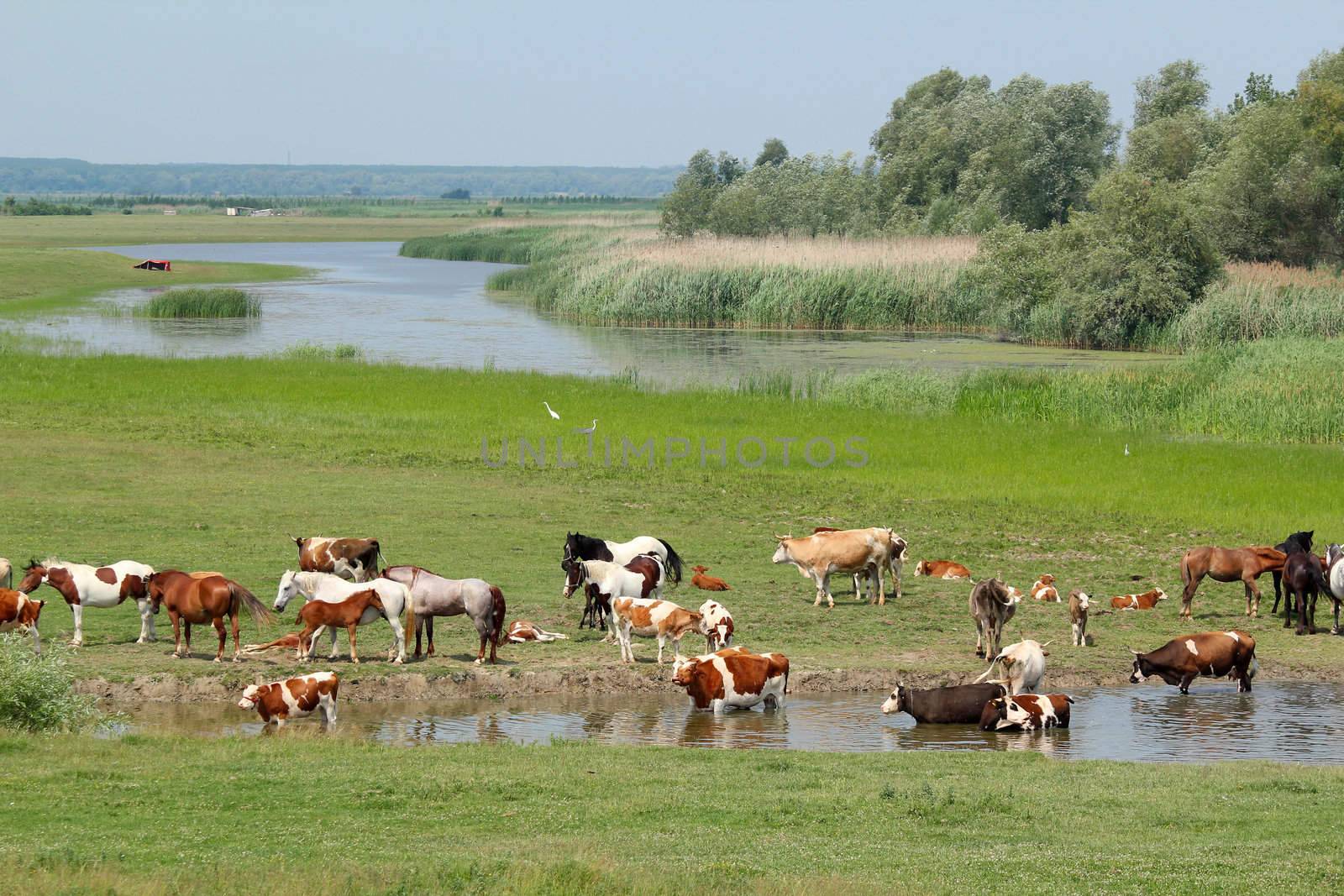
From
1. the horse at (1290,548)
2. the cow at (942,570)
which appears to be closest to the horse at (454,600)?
the cow at (942,570)

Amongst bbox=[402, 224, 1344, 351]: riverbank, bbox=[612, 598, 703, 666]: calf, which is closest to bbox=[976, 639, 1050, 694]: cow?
bbox=[612, 598, 703, 666]: calf

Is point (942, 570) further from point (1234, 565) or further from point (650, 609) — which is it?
point (650, 609)

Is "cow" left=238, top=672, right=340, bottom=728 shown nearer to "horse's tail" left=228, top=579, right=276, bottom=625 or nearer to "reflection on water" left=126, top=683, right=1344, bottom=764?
"reflection on water" left=126, top=683, right=1344, bottom=764

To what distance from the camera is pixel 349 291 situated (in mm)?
92438

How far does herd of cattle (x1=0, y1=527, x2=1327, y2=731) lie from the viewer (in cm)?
1461

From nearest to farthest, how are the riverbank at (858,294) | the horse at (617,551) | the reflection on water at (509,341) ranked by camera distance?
1. the horse at (617,551)
2. the reflection on water at (509,341)
3. the riverbank at (858,294)

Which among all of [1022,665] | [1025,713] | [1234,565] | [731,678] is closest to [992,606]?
[1022,665]

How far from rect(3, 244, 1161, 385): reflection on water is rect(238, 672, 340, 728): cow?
3149 cm

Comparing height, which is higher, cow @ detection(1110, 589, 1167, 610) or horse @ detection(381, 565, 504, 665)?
horse @ detection(381, 565, 504, 665)

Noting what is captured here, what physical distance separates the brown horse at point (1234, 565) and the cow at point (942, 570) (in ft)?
9.41

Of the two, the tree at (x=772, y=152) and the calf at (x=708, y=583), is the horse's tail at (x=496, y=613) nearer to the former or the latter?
the calf at (x=708, y=583)

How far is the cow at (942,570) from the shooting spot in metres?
20.7

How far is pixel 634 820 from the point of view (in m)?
10.0

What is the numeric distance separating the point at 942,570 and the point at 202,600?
393 inches
